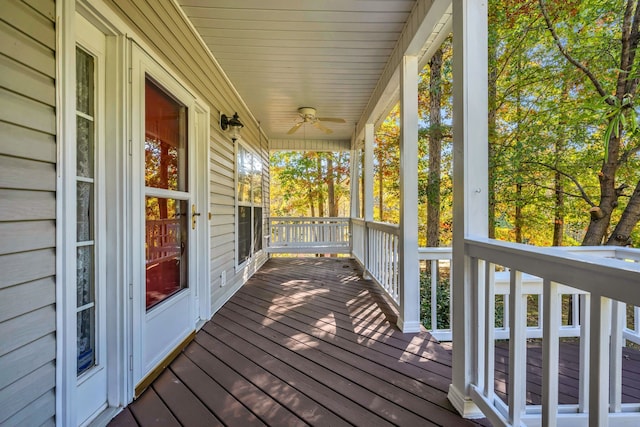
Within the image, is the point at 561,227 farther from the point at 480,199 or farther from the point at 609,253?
the point at 480,199

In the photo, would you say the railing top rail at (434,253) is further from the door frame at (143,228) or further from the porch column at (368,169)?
the door frame at (143,228)

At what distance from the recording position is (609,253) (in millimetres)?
2010

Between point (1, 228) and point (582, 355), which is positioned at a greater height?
point (1, 228)

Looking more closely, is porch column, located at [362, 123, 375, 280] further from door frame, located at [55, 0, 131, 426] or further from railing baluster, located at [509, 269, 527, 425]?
door frame, located at [55, 0, 131, 426]

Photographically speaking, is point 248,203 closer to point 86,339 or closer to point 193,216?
point 193,216

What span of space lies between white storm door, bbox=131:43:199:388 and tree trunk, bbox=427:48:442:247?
3869mm

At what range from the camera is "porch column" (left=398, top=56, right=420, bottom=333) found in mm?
2365

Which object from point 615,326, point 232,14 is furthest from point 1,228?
point 615,326

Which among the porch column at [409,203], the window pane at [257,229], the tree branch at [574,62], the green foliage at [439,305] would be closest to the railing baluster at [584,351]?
the porch column at [409,203]

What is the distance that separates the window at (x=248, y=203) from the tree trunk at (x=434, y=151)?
3074 mm

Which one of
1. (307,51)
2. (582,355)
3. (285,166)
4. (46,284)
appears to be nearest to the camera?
(46,284)

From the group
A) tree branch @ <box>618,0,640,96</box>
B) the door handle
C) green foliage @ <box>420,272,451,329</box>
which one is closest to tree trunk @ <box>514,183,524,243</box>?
green foliage @ <box>420,272,451,329</box>

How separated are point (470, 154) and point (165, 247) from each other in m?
2.06

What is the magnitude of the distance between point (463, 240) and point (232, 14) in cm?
237
